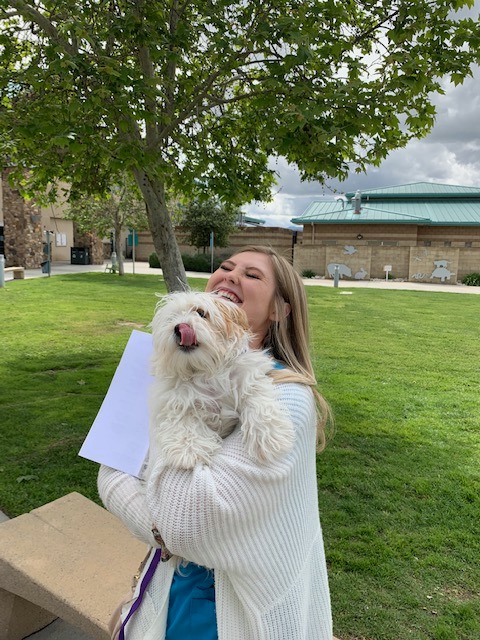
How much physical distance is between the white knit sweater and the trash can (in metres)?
38.4

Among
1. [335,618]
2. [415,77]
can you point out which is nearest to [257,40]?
[415,77]

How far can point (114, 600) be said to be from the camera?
243cm

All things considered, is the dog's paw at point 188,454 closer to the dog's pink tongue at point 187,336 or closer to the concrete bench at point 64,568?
the dog's pink tongue at point 187,336

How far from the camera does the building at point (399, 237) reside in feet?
110

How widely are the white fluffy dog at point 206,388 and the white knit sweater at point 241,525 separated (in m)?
0.05

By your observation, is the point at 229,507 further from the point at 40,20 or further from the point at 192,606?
the point at 40,20

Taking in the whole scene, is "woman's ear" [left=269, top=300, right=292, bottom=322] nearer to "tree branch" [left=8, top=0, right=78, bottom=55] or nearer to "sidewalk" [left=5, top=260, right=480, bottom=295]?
"tree branch" [left=8, top=0, right=78, bottom=55]

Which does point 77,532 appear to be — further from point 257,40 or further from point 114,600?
point 257,40

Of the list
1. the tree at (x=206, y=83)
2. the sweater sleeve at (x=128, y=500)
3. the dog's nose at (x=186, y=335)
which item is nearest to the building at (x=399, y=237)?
the tree at (x=206, y=83)

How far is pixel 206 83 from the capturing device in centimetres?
537

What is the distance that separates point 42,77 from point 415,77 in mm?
3186

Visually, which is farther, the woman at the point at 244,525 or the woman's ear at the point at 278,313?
the woman's ear at the point at 278,313

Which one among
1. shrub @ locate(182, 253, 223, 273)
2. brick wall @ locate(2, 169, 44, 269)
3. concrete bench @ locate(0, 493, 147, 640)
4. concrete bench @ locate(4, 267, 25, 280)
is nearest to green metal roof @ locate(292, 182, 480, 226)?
shrub @ locate(182, 253, 223, 273)

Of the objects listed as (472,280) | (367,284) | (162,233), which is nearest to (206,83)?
(162,233)
